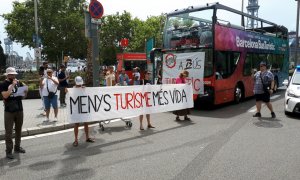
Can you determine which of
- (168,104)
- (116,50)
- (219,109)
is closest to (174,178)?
(168,104)

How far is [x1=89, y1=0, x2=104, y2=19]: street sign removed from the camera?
29.2ft

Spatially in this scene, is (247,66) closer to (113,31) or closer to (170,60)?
(170,60)

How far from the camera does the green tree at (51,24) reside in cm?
3806

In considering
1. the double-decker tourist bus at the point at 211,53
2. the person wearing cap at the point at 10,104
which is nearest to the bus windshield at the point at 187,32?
the double-decker tourist bus at the point at 211,53

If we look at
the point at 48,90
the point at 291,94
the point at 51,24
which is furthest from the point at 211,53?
the point at 51,24

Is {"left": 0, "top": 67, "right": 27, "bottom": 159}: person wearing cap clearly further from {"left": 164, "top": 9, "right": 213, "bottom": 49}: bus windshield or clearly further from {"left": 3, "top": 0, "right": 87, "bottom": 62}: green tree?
{"left": 3, "top": 0, "right": 87, "bottom": 62}: green tree

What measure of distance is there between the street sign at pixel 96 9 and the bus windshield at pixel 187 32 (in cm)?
392

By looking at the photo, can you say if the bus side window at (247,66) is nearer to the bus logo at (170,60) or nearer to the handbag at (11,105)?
the bus logo at (170,60)

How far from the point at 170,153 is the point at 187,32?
6.71 meters

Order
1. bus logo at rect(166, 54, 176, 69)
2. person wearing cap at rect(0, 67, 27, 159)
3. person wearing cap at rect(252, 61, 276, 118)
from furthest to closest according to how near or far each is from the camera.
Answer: bus logo at rect(166, 54, 176, 69) < person wearing cap at rect(252, 61, 276, 118) < person wearing cap at rect(0, 67, 27, 159)

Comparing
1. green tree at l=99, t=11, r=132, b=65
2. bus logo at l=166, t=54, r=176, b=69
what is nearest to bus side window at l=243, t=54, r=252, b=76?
bus logo at l=166, t=54, r=176, b=69

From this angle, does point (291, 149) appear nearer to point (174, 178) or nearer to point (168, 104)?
point (174, 178)

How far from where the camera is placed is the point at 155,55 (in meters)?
13.4

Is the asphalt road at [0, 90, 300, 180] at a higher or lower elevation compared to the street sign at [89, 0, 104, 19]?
lower
